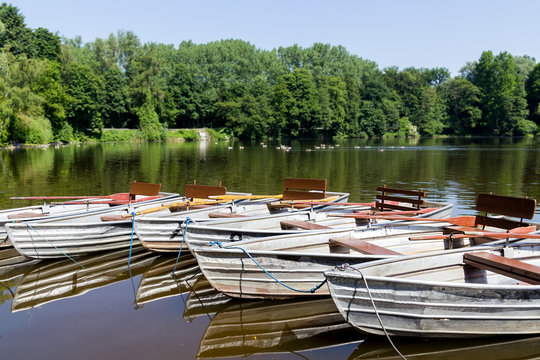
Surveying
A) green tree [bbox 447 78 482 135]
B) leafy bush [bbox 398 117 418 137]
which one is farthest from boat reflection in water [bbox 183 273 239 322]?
green tree [bbox 447 78 482 135]

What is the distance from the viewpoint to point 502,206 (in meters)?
9.12

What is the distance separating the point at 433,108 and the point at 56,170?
3791 inches

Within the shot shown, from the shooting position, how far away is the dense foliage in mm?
68688

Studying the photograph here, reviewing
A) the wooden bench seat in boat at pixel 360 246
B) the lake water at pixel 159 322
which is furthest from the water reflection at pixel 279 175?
the wooden bench seat in boat at pixel 360 246

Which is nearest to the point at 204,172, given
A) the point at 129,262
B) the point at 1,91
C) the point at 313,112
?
the point at 129,262

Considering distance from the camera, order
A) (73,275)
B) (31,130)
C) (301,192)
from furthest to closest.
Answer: (31,130)
(301,192)
(73,275)

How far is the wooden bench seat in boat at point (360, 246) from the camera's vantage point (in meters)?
7.32

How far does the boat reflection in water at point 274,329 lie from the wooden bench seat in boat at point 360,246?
43.8 inches

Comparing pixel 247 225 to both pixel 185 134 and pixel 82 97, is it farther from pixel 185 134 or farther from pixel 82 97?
pixel 185 134

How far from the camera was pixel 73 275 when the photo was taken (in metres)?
9.77

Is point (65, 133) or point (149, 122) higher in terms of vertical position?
point (149, 122)

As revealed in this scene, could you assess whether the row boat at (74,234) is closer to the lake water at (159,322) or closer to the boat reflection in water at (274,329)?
the lake water at (159,322)

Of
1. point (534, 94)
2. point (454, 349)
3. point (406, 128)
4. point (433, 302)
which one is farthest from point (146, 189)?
point (534, 94)

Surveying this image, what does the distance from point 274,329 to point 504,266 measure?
3.62 meters
